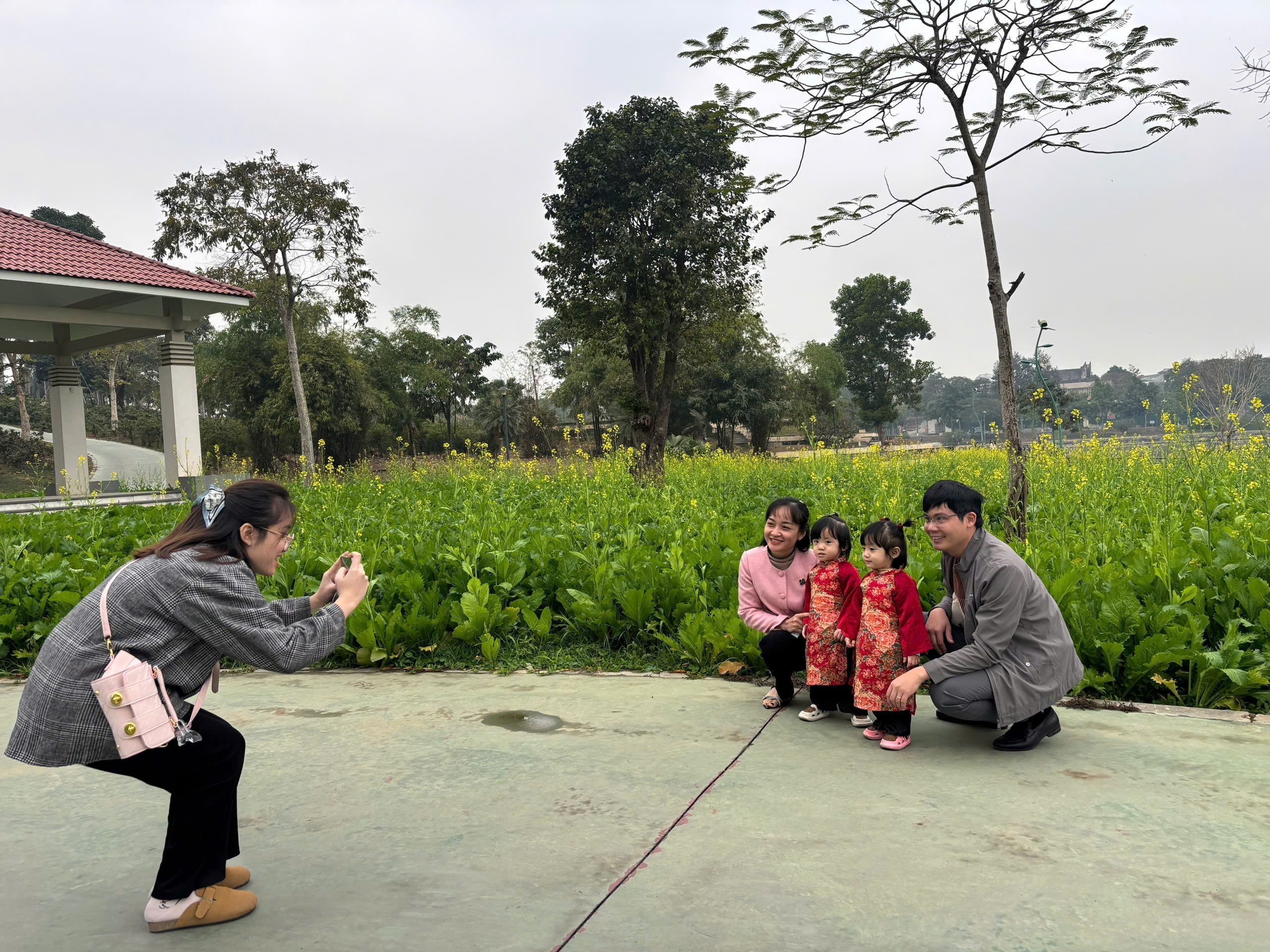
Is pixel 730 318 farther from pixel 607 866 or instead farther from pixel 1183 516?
pixel 607 866

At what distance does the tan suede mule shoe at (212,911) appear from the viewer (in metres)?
2.42

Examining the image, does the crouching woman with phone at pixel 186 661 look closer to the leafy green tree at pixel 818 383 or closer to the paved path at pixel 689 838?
the paved path at pixel 689 838

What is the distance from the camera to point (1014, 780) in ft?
10.7

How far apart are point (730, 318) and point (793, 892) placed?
19055mm

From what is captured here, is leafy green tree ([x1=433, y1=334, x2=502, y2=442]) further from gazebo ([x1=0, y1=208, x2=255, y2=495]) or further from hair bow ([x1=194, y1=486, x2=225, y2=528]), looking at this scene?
hair bow ([x1=194, y1=486, x2=225, y2=528])

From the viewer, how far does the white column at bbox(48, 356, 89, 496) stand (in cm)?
1989

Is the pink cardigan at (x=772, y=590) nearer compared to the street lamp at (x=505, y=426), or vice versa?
the pink cardigan at (x=772, y=590)

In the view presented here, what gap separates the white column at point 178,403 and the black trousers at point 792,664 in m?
16.3

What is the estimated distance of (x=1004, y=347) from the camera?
689cm

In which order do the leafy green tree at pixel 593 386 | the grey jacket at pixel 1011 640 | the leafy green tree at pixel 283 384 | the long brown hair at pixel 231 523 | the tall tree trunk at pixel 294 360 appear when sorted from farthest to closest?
the leafy green tree at pixel 593 386
the leafy green tree at pixel 283 384
the tall tree trunk at pixel 294 360
the grey jacket at pixel 1011 640
the long brown hair at pixel 231 523

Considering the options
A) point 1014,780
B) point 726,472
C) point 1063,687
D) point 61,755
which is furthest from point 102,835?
point 726,472

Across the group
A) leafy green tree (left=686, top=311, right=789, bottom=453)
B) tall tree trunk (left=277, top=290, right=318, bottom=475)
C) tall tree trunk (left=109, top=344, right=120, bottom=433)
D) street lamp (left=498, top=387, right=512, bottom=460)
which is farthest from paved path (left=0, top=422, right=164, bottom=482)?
leafy green tree (left=686, top=311, right=789, bottom=453)

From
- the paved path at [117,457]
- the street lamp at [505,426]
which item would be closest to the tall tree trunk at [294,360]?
the paved path at [117,457]

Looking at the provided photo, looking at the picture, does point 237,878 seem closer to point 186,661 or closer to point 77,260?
point 186,661
